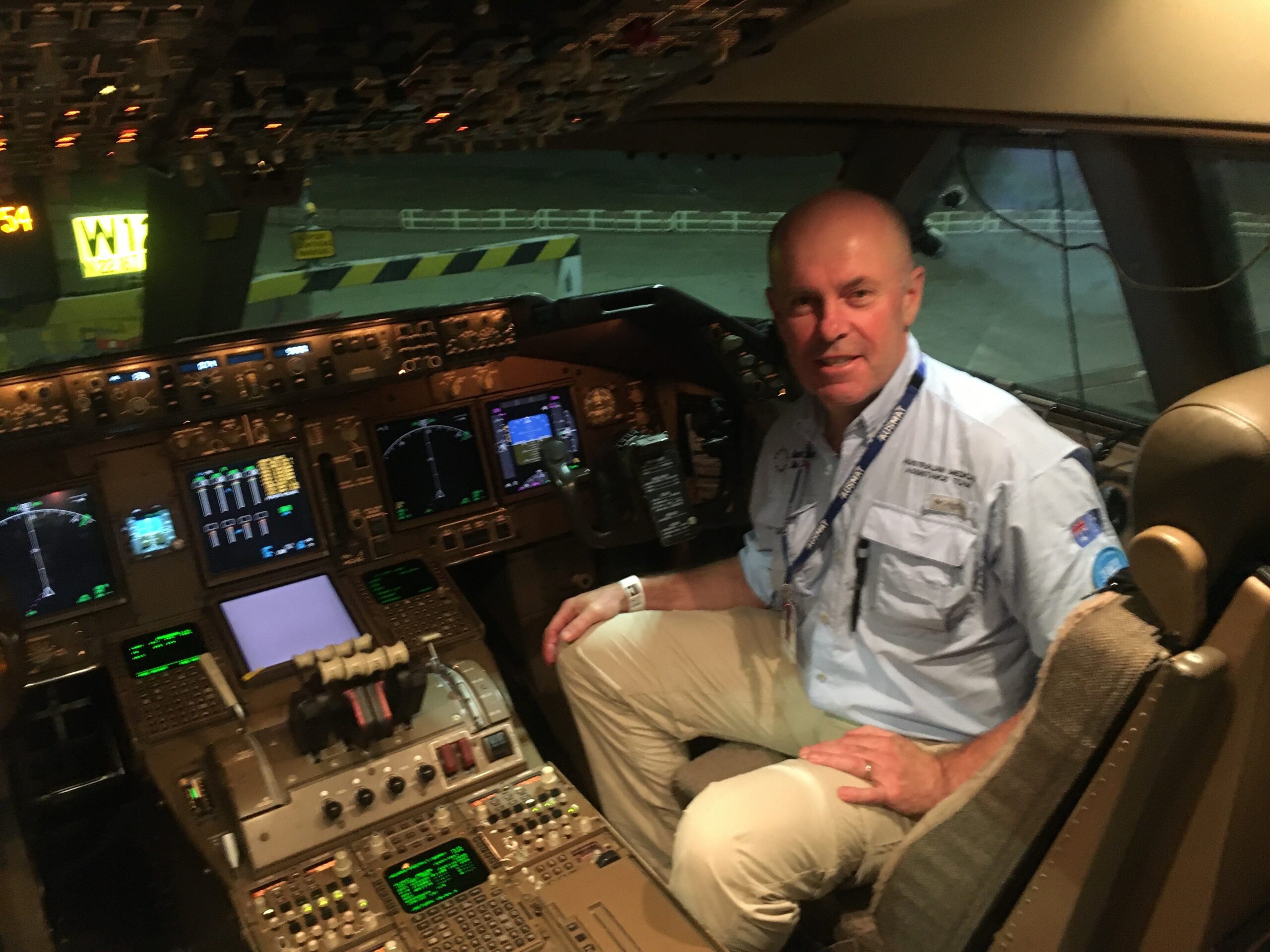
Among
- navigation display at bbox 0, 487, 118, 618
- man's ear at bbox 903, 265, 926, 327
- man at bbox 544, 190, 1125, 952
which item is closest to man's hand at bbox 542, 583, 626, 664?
man at bbox 544, 190, 1125, 952

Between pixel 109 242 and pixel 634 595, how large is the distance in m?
1.79

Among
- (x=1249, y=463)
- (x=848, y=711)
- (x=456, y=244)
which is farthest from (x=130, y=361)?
(x=456, y=244)

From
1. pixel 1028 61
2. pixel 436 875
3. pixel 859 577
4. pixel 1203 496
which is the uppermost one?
pixel 1028 61

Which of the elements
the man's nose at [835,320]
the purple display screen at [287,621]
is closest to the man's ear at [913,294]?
the man's nose at [835,320]

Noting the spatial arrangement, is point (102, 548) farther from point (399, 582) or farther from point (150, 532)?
point (399, 582)

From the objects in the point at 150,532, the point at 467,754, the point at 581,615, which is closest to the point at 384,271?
the point at 150,532

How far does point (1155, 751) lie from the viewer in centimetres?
97

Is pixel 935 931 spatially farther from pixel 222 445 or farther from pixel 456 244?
pixel 456 244

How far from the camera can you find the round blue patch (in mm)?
1399

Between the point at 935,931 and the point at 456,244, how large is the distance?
13.1 feet

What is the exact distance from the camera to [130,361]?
2.09m

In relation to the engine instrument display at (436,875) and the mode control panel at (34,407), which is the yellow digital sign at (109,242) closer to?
the mode control panel at (34,407)

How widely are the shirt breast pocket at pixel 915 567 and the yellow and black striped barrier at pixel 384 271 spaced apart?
2310 mm

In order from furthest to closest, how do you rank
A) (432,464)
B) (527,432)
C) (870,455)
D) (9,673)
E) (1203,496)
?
(527,432) < (432,464) < (870,455) < (9,673) < (1203,496)
